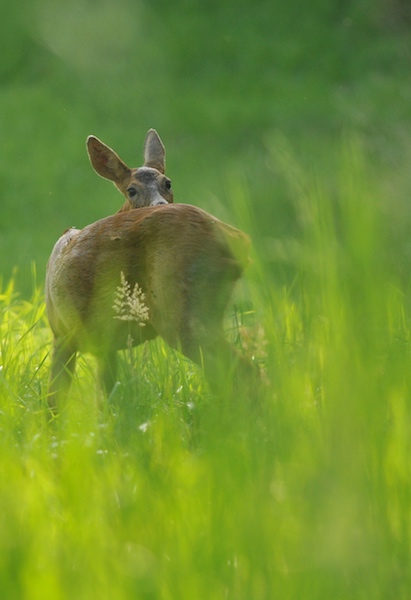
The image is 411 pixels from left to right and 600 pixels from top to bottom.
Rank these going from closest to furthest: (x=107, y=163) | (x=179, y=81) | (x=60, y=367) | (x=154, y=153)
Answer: (x=60, y=367)
(x=107, y=163)
(x=154, y=153)
(x=179, y=81)

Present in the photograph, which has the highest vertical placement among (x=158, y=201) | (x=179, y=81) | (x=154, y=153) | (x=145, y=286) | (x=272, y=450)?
(x=179, y=81)

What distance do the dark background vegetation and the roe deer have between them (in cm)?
1267

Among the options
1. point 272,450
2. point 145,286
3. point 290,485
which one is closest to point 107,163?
point 145,286

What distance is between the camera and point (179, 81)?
23.6 meters

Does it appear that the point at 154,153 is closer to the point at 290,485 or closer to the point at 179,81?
the point at 290,485

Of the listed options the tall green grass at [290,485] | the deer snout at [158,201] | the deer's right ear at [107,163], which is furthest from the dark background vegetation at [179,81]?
the tall green grass at [290,485]

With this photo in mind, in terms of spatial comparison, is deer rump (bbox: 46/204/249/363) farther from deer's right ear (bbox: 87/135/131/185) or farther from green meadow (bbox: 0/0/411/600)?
deer's right ear (bbox: 87/135/131/185)

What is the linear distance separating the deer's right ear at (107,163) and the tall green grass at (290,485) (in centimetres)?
430

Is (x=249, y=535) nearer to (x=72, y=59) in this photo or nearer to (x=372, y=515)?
(x=372, y=515)

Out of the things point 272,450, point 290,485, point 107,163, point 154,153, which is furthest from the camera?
point 154,153

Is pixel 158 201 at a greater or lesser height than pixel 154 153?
lesser

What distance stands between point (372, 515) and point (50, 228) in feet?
49.4

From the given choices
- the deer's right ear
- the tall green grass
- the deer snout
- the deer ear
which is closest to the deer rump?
the tall green grass

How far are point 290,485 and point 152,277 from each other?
7.30 ft
